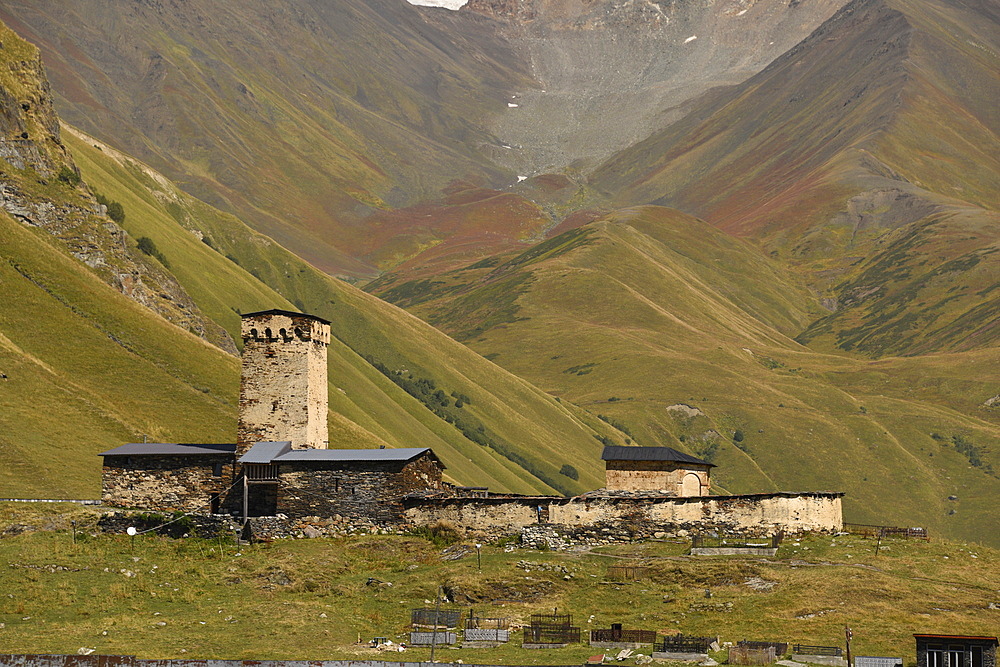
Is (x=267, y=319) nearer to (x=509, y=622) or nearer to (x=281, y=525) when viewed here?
(x=281, y=525)

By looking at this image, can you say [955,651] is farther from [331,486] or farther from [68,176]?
[68,176]

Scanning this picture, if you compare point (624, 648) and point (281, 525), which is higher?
point (281, 525)

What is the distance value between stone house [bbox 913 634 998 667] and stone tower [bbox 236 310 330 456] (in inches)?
1417

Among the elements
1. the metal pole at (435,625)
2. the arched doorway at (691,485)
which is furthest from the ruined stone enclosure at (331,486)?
the metal pole at (435,625)

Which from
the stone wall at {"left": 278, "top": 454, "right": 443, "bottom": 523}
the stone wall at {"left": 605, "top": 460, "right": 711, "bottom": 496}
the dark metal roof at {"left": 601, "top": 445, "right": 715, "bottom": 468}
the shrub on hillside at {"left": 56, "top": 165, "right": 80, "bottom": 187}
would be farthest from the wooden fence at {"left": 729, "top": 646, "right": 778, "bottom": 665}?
the shrub on hillside at {"left": 56, "top": 165, "right": 80, "bottom": 187}

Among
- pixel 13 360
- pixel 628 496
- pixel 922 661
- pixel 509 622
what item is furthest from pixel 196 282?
pixel 922 661

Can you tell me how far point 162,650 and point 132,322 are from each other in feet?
293

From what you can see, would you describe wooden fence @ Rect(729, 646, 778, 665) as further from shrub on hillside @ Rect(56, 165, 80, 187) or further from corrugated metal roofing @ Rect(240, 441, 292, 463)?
shrub on hillside @ Rect(56, 165, 80, 187)

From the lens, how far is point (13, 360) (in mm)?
100688

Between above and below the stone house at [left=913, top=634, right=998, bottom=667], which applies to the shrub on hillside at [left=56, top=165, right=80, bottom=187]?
above

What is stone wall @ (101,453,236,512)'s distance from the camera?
6388cm

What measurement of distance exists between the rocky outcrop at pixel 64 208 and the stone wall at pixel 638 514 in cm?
10168

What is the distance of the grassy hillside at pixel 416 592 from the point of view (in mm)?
43500

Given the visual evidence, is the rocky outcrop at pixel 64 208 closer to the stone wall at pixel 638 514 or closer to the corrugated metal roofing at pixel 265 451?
the corrugated metal roofing at pixel 265 451
